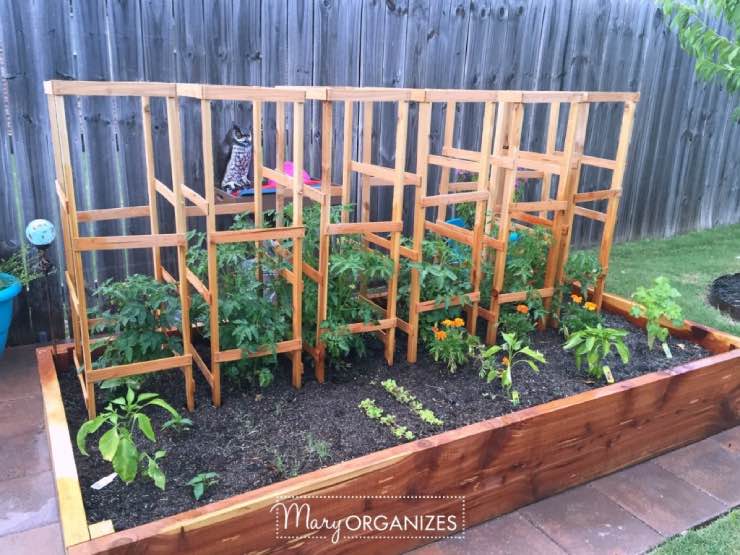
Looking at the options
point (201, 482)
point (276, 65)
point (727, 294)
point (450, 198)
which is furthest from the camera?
point (727, 294)

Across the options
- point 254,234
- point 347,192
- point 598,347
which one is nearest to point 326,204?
point 254,234

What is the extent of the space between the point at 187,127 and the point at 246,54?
23.0 inches

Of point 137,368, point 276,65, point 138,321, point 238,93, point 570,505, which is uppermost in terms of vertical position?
point 276,65

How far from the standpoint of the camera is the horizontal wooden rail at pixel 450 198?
3.06 meters

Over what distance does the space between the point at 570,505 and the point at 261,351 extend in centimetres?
148

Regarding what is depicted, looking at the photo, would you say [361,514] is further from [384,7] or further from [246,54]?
[384,7]

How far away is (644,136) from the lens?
6277 mm

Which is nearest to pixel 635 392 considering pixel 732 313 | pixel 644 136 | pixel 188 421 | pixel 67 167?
pixel 188 421

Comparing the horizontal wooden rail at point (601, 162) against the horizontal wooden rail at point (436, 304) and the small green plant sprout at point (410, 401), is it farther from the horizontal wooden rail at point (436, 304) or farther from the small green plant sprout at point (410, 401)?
the small green plant sprout at point (410, 401)

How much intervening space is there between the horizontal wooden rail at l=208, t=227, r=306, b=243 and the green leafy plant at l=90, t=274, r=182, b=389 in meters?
0.37

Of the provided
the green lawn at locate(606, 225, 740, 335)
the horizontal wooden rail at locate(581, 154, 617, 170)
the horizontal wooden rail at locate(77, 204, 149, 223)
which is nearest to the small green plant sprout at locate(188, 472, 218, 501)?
the horizontal wooden rail at locate(77, 204, 149, 223)

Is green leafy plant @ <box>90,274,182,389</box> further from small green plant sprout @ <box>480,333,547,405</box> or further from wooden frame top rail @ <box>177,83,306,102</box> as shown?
small green plant sprout @ <box>480,333,547,405</box>

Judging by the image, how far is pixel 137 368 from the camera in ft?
8.60

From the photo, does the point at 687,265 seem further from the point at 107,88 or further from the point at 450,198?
the point at 107,88
